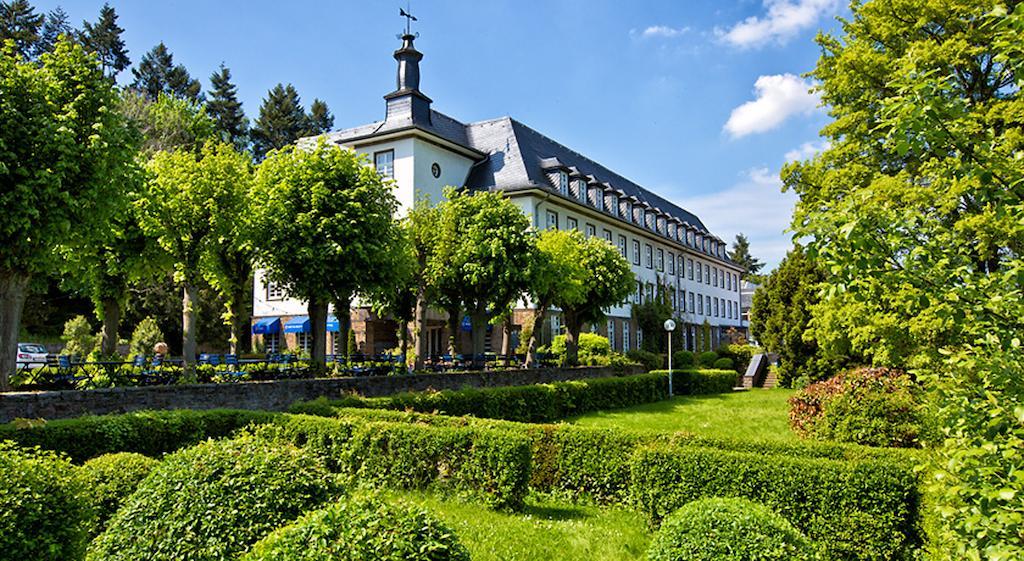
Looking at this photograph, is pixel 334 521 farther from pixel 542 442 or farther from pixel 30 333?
pixel 30 333

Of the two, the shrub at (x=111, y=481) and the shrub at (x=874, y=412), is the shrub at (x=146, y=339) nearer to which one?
the shrub at (x=111, y=481)

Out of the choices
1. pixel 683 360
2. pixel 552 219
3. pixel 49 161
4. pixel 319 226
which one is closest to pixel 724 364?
pixel 683 360

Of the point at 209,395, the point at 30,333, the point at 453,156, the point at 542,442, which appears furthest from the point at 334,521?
the point at 30,333

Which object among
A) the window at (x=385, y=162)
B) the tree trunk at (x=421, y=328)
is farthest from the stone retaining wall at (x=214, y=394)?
the window at (x=385, y=162)

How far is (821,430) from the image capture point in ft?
41.5

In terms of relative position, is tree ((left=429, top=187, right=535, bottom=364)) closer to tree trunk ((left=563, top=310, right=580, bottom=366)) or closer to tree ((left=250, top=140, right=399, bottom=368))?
tree ((left=250, top=140, right=399, bottom=368))

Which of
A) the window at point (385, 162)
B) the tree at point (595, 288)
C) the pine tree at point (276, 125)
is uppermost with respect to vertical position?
the pine tree at point (276, 125)

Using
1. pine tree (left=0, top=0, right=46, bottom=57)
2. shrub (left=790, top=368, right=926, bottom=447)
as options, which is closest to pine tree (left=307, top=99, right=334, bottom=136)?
pine tree (left=0, top=0, right=46, bottom=57)

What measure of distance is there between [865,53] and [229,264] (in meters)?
19.2

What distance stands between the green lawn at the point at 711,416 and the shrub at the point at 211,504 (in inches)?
452

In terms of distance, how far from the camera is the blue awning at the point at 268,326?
122 feet

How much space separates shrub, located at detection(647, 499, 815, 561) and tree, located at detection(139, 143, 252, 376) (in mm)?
15508

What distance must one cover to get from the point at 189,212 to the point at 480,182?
1984cm

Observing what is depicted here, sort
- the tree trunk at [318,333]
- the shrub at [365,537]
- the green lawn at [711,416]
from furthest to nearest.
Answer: the tree trunk at [318,333] → the green lawn at [711,416] → the shrub at [365,537]
